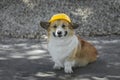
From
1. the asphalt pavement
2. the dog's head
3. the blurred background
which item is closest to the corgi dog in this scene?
the dog's head

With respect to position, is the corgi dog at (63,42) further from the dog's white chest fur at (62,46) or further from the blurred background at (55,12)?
the blurred background at (55,12)

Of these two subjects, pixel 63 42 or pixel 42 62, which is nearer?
pixel 63 42

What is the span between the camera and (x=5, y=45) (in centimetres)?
830

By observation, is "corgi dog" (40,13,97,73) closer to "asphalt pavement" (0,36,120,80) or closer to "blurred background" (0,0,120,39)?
"asphalt pavement" (0,36,120,80)

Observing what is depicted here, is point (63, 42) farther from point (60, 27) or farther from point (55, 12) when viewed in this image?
point (55, 12)

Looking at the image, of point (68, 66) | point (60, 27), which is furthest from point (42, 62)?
point (60, 27)

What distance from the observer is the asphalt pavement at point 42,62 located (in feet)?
20.8

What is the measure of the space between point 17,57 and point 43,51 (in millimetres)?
624

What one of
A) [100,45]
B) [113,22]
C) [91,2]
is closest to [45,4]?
[91,2]

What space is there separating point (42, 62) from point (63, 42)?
1.01 meters

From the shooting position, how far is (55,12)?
9.77 m

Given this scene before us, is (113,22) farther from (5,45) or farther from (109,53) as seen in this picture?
(5,45)

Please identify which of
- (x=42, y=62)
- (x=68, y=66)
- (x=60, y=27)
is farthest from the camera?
(x=42, y=62)

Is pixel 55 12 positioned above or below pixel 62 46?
above
